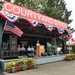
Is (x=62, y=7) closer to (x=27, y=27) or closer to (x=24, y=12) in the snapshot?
(x=27, y=27)

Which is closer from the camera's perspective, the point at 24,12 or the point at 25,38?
the point at 24,12

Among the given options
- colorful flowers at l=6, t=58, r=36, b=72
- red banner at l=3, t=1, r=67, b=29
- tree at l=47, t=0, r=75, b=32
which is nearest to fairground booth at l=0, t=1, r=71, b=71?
red banner at l=3, t=1, r=67, b=29

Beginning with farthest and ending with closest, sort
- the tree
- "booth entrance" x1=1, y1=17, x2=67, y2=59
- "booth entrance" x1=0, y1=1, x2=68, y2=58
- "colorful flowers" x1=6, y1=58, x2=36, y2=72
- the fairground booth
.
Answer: the tree, "booth entrance" x1=1, y1=17, x2=67, y2=59, "booth entrance" x1=0, y1=1, x2=68, y2=58, the fairground booth, "colorful flowers" x1=6, y1=58, x2=36, y2=72

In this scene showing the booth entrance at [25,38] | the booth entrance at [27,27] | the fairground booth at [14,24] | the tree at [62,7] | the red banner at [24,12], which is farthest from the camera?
the tree at [62,7]

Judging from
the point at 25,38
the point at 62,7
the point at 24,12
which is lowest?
the point at 25,38

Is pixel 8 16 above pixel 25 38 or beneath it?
above

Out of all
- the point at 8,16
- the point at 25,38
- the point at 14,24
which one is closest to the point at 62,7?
the point at 25,38

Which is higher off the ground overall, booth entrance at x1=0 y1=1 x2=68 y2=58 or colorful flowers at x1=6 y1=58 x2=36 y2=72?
booth entrance at x1=0 y1=1 x2=68 y2=58

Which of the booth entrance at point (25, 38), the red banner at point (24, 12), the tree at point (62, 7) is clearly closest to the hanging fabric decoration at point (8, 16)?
the red banner at point (24, 12)

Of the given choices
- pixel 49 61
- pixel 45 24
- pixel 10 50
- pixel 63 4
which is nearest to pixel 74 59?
pixel 49 61

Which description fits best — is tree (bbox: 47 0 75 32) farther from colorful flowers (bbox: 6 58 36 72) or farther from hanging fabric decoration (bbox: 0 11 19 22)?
hanging fabric decoration (bbox: 0 11 19 22)

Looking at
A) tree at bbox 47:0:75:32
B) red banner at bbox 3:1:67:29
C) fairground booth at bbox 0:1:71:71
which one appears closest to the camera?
fairground booth at bbox 0:1:71:71

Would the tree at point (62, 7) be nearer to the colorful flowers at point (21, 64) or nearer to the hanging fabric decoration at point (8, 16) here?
the colorful flowers at point (21, 64)

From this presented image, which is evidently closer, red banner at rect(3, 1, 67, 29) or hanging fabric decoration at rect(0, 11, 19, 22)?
hanging fabric decoration at rect(0, 11, 19, 22)
